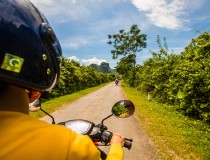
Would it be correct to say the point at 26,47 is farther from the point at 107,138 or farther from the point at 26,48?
the point at 107,138

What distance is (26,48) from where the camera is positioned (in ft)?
3.56

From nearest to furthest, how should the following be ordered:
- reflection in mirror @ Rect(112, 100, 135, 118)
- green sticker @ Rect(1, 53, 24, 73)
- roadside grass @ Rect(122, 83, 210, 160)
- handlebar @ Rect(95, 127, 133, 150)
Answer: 1. green sticker @ Rect(1, 53, 24, 73)
2. handlebar @ Rect(95, 127, 133, 150)
3. reflection in mirror @ Rect(112, 100, 135, 118)
4. roadside grass @ Rect(122, 83, 210, 160)

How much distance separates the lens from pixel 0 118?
0.86m

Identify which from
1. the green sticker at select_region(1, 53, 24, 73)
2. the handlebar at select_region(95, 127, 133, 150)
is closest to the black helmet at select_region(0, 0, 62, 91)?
the green sticker at select_region(1, 53, 24, 73)

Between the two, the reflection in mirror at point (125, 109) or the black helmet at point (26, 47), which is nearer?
the black helmet at point (26, 47)

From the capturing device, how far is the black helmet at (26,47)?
1.01 m

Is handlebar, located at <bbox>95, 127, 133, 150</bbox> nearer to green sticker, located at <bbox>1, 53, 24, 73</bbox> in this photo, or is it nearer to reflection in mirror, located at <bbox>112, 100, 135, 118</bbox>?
reflection in mirror, located at <bbox>112, 100, 135, 118</bbox>

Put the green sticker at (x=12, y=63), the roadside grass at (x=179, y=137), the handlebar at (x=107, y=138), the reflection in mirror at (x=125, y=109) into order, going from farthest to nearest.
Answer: the roadside grass at (x=179, y=137) → the reflection in mirror at (x=125, y=109) → the handlebar at (x=107, y=138) → the green sticker at (x=12, y=63)

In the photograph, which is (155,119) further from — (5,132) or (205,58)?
(5,132)

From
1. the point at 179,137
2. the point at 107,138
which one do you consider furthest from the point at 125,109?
the point at 179,137

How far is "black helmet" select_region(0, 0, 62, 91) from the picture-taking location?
3.32 feet

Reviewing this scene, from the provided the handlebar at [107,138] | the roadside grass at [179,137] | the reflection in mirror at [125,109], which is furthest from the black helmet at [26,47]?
the roadside grass at [179,137]

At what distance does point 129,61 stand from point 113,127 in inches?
1849

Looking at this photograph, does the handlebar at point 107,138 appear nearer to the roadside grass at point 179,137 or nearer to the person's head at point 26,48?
the person's head at point 26,48
